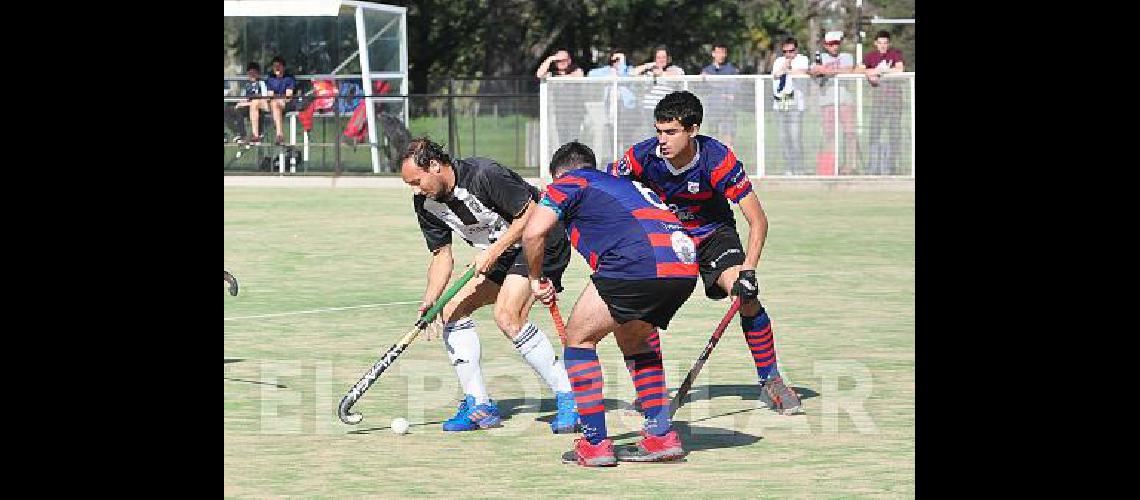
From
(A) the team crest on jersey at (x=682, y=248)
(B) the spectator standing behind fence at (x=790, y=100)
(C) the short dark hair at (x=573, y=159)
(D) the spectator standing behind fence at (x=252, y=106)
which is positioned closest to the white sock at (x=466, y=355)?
(C) the short dark hair at (x=573, y=159)

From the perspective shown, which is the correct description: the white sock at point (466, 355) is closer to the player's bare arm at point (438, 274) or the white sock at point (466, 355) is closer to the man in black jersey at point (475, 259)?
the man in black jersey at point (475, 259)

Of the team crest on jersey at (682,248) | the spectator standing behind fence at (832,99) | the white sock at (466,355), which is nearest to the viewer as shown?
the team crest on jersey at (682,248)

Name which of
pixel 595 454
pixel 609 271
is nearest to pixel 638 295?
pixel 609 271

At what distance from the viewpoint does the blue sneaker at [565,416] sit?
1019cm

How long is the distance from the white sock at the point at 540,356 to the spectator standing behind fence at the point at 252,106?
78.6 ft

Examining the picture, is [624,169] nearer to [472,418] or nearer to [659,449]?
[472,418]

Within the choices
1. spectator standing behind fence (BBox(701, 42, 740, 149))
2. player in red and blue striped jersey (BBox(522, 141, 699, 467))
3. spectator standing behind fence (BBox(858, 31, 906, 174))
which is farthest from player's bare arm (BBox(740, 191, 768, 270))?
spectator standing behind fence (BBox(701, 42, 740, 149))

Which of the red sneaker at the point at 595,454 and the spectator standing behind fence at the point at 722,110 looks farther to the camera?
the spectator standing behind fence at the point at 722,110

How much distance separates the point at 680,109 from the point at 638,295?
1.09 meters

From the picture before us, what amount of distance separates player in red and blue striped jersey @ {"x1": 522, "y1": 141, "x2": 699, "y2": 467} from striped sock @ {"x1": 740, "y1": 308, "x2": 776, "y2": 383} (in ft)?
5.85
